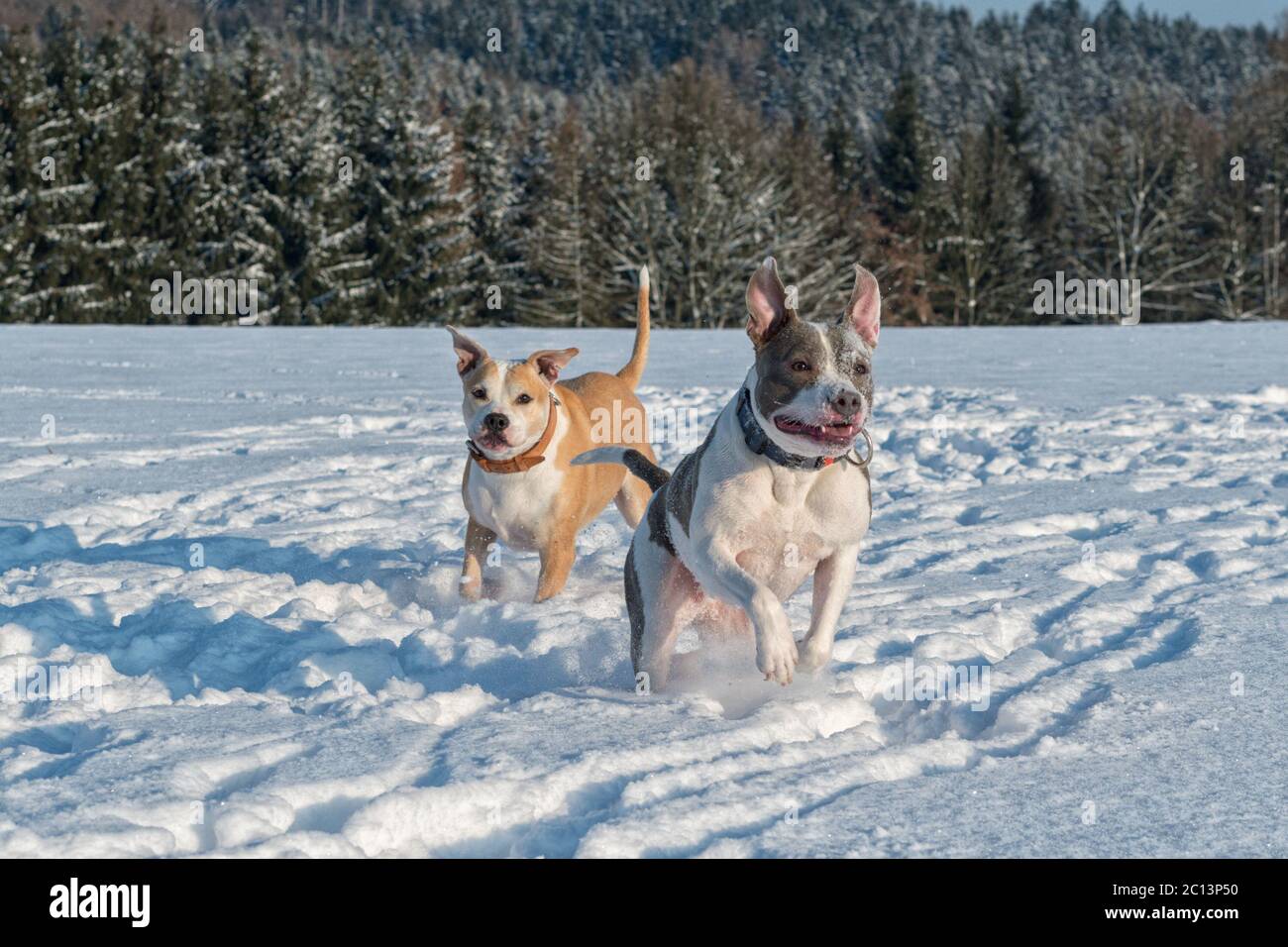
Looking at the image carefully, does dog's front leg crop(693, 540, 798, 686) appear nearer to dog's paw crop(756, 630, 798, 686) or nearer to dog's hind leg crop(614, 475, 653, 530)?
dog's paw crop(756, 630, 798, 686)

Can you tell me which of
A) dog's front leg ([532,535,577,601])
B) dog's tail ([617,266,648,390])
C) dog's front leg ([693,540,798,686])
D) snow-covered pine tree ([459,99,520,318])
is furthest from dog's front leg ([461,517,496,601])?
snow-covered pine tree ([459,99,520,318])

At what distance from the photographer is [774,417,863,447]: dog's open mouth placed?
143 inches

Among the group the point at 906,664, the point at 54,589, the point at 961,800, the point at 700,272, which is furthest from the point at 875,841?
the point at 700,272

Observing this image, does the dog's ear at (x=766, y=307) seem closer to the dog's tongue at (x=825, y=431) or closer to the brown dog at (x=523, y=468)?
the dog's tongue at (x=825, y=431)

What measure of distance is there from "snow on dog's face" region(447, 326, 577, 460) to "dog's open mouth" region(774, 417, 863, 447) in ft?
5.69

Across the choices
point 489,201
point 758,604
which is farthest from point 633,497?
point 489,201

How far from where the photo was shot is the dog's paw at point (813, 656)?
400 centimetres

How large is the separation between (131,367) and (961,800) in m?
12.4

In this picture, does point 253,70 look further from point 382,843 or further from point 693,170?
point 382,843

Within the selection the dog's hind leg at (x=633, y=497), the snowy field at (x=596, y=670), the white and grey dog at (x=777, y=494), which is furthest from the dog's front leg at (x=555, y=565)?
the white and grey dog at (x=777, y=494)

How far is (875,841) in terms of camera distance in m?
Result: 2.81

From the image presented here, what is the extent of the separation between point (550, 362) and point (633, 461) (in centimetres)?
90

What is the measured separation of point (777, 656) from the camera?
3.64 metres

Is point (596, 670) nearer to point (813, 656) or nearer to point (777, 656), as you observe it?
point (813, 656)
